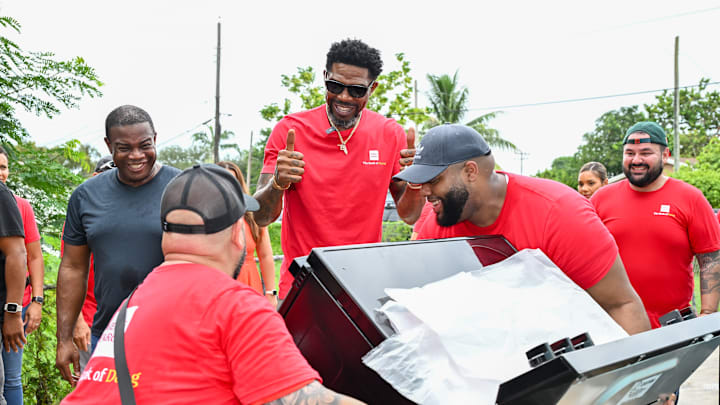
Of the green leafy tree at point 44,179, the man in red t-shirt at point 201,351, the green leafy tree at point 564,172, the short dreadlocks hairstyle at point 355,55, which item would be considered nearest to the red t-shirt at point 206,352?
the man in red t-shirt at point 201,351

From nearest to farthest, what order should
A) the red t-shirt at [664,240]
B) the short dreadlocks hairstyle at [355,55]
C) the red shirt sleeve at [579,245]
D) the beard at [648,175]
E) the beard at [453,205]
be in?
the red shirt sleeve at [579,245] < the beard at [453,205] < the short dreadlocks hairstyle at [355,55] < the red t-shirt at [664,240] < the beard at [648,175]

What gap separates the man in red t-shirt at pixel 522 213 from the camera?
6.95 feet

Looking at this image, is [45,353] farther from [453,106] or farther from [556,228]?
[453,106]

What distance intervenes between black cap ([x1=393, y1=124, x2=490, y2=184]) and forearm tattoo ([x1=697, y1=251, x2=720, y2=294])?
2.34 metres

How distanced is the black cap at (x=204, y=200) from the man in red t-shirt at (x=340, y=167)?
1.12 metres

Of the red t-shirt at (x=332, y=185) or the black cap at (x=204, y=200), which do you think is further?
the red t-shirt at (x=332, y=185)

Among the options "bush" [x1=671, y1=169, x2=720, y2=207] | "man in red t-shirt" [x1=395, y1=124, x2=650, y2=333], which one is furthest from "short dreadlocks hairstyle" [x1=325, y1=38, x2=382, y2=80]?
"bush" [x1=671, y1=169, x2=720, y2=207]

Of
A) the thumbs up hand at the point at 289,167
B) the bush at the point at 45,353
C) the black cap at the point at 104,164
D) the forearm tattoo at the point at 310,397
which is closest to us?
the forearm tattoo at the point at 310,397

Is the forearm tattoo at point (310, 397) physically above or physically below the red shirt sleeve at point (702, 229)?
below

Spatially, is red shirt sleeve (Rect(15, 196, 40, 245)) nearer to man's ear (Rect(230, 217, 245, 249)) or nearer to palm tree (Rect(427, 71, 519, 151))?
man's ear (Rect(230, 217, 245, 249))

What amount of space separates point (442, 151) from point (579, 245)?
23.5 inches

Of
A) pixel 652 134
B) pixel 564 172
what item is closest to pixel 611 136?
pixel 564 172

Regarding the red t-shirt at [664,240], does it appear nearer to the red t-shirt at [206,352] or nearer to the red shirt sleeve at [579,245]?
the red shirt sleeve at [579,245]

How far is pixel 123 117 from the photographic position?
2914 millimetres
